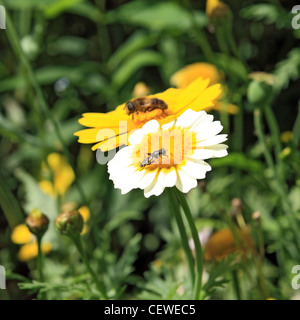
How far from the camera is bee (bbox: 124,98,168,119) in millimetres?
619

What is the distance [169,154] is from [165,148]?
11mm

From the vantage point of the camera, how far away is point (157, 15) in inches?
47.3

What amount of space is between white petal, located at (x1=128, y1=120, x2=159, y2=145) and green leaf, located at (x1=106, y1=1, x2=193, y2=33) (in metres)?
0.63

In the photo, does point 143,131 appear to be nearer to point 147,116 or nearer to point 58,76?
point 147,116

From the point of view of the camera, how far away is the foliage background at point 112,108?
3.01ft

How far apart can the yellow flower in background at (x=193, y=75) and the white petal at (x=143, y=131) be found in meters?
0.63

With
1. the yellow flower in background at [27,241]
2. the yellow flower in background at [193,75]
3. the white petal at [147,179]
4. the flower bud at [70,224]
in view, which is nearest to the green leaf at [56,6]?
the yellow flower in background at [193,75]

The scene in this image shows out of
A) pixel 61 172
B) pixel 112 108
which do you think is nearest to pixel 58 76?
pixel 112 108

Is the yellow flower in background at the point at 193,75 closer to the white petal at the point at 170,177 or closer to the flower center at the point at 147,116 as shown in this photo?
the flower center at the point at 147,116

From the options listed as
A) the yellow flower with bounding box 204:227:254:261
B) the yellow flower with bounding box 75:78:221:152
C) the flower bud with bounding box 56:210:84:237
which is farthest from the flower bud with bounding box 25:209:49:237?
the yellow flower with bounding box 204:227:254:261

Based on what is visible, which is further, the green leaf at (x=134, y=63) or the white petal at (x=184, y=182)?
the green leaf at (x=134, y=63)

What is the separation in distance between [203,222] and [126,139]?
1.63 ft
